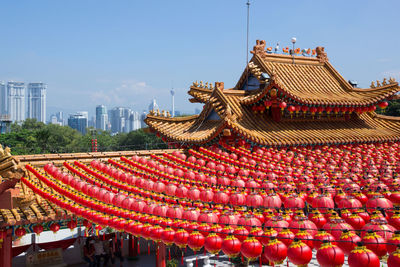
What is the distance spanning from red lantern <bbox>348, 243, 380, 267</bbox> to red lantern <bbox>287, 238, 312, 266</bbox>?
0.59 m

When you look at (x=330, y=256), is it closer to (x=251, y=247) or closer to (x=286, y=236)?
(x=286, y=236)

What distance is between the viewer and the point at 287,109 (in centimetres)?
1722

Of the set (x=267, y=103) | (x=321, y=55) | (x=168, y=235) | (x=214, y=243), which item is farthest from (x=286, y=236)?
(x=321, y=55)

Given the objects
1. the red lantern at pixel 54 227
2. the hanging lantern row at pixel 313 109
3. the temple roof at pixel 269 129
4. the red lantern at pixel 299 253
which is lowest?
the red lantern at pixel 54 227

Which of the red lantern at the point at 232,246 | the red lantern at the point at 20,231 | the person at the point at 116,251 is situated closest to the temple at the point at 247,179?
the red lantern at the point at 232,246

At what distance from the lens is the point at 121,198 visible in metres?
8.88

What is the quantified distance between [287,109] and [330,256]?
1227 cm

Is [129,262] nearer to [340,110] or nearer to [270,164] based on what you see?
[270,164]

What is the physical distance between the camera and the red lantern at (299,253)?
222 inches

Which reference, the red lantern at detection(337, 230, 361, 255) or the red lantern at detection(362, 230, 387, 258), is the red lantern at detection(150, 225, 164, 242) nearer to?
the red lantern at detection(337, 230, 361, 255)

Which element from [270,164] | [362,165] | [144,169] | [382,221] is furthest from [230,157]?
[382,221]

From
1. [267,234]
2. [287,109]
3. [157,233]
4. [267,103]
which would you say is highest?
[267,103]

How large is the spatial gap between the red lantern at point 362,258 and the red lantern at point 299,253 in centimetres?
59

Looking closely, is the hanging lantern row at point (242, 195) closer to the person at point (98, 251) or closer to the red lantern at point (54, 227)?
the red lantern at point (54, 227)
